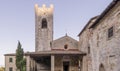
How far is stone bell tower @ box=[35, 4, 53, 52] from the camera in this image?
148 feet

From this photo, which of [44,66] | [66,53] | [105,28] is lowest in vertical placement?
[44,66]

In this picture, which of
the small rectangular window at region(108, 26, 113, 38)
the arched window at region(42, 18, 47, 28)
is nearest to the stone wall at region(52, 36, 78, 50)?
the arched window at region(42, 18, 47, 28)

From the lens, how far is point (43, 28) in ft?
152

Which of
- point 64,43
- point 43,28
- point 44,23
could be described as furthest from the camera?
point 44,23

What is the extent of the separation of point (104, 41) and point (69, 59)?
45.6ft

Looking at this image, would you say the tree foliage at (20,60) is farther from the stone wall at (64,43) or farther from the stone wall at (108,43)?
the stone wall at (108,43)

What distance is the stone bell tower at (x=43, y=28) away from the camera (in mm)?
45188

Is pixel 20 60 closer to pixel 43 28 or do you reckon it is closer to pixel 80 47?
pixel 43 28

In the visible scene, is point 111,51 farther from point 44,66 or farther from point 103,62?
point 44,66

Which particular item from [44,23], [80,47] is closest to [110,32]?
[80,47]

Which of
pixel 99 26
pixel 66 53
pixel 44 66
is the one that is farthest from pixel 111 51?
pixel 44 66

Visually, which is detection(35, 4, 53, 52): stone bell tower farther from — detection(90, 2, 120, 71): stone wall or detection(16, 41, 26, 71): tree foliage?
detection(90, 2, 120, 71): stone wall

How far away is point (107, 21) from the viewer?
15.3 meters

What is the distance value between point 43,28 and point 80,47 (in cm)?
1716
